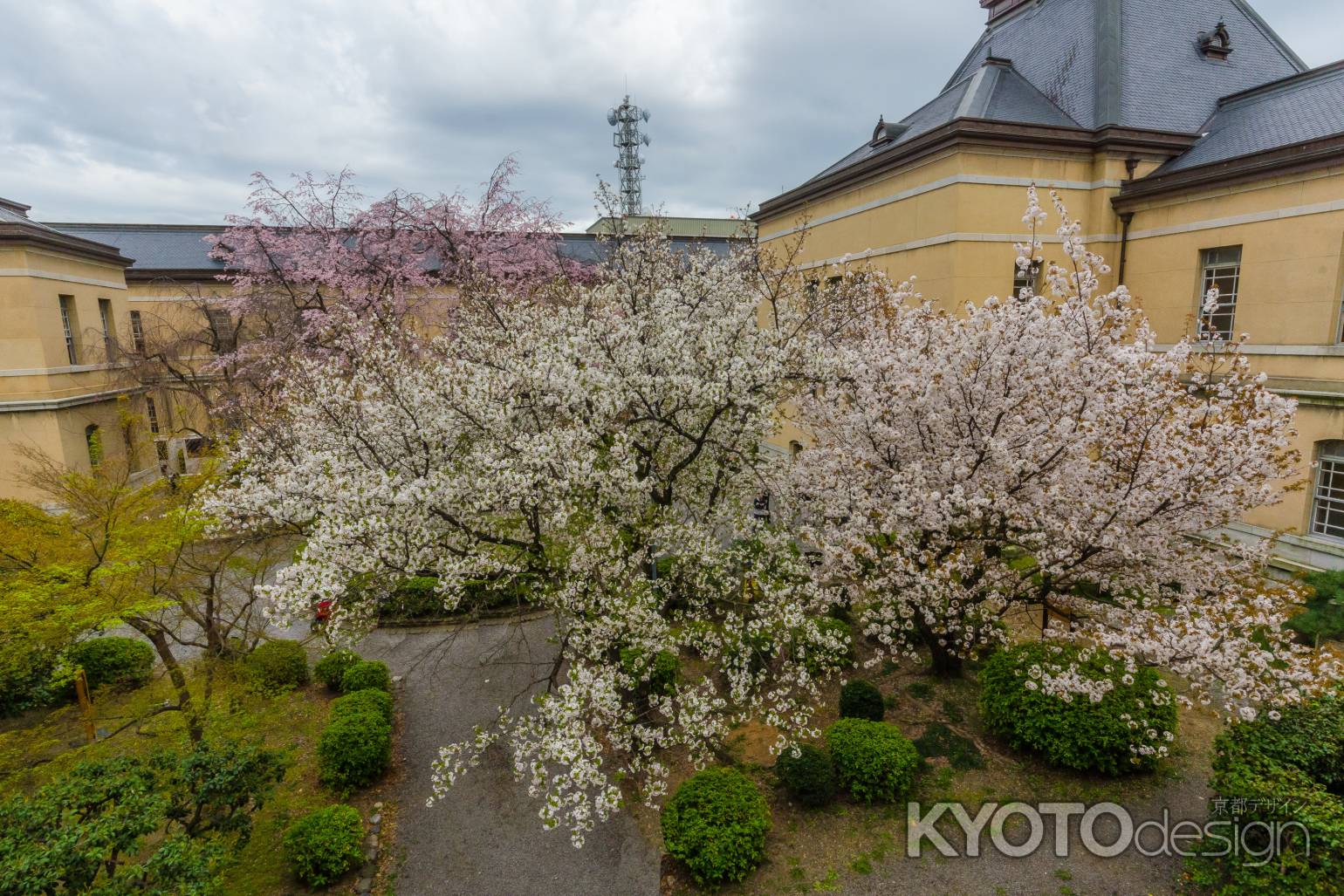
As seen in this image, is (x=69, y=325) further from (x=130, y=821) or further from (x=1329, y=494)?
(x=1329, y=494)

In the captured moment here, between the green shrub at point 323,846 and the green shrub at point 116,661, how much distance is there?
6.59 metres

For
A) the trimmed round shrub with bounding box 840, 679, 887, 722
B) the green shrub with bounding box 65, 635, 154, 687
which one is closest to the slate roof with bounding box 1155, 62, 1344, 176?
the trimmed round shrub with bounding box 840, 679, 887, 722

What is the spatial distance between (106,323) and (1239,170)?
3948 centimetres

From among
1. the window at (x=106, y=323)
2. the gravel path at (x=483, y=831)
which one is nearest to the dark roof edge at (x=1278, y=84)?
the gravel path at (x=483, y=831)

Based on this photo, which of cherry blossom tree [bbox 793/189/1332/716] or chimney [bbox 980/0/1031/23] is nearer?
cherry blossom tree [bbox 793/189/1332/716]

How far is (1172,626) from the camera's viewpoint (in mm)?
8250

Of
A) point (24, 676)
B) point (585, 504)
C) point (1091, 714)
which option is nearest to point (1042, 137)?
point (1091, 714)

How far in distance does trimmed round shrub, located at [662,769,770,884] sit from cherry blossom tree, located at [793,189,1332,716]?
353 cm

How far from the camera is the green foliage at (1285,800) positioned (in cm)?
670

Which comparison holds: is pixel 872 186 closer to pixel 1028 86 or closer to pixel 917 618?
pixel 1028 86

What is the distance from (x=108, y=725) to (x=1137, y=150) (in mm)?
28069

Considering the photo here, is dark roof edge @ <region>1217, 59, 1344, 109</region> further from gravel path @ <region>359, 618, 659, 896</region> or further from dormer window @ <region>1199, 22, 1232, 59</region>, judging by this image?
gravel path @ <region>359, 618, 659, 896</region>

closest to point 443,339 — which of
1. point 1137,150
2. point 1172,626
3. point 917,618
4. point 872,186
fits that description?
point 917,618

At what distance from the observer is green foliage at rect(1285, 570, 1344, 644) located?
40.0 feet
